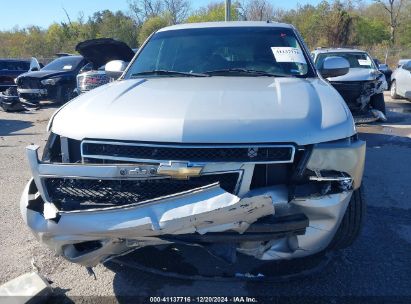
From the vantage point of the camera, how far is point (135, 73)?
3959mm

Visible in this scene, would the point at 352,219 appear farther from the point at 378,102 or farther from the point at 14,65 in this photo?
the point at 14,65

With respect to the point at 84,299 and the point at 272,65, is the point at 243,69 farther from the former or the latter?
the point at 84,299

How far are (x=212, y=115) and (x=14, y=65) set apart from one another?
50.2 feet

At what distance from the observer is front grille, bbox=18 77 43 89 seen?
12.7m

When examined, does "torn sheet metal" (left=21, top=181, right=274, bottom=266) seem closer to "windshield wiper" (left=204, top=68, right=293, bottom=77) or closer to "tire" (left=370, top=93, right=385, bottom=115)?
"windshield wiper" (left=204, top=68, right=293, bottom=77)

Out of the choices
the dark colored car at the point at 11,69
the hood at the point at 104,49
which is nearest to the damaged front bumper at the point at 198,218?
the hood at the point at 104,49

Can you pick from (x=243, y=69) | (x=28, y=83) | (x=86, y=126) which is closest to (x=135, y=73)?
(x=243, y=69)

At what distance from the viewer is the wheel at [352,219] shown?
2.76 m

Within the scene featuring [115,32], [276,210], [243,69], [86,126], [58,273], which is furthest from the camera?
[115,32]

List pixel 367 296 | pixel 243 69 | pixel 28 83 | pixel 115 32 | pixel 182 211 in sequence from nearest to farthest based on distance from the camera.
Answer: pixel 182 211 → pixel 367 296 → pixel 243 69 → pixel 28 83 → pixel 115 32

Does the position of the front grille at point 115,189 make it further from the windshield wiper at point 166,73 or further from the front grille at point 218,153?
the windshield wiper at point 166,73

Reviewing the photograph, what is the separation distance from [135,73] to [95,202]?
182 cm

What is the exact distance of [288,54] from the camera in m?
3.86

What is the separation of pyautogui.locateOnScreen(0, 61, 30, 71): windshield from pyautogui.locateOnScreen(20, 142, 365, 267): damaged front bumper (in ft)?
47.8
